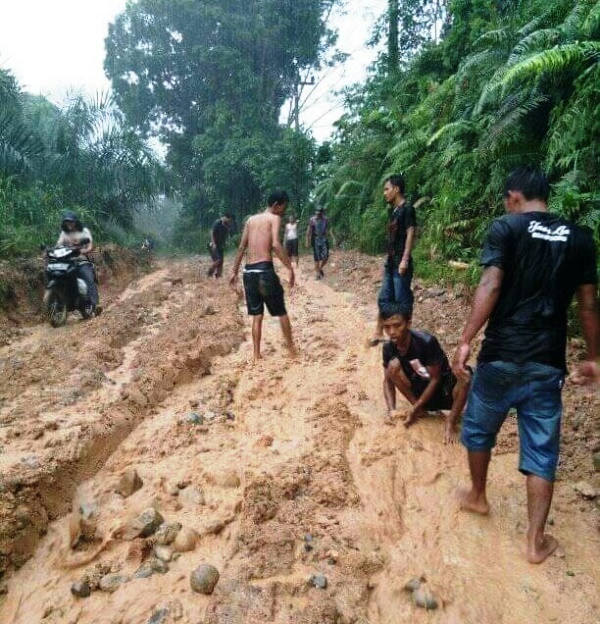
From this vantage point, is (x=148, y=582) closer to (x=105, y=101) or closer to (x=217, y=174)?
(x=105, y=101)

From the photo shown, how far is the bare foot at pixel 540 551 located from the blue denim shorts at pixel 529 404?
360 millimetres

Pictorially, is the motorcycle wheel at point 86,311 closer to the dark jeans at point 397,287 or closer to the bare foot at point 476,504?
the dark jeans at point 397,287

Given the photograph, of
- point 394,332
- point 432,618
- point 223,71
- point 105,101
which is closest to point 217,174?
→ point 223,71

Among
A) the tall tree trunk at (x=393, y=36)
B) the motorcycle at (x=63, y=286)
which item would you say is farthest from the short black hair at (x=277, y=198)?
the tall tree trunk at (x=393, y=36)

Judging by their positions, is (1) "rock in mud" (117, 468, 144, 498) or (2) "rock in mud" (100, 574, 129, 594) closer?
(2) "rock in mud" (100, 574, 129, 594)

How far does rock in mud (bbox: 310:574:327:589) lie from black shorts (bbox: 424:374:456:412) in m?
1.51

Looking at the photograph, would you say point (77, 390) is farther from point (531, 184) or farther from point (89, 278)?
point (531, 184)

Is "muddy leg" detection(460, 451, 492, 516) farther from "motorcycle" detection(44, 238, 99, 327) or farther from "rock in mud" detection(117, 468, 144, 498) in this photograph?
"motorcycle" detection(44, 238, 99, 327)

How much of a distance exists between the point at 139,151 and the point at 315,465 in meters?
13.1

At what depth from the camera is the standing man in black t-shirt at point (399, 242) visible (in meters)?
4.22

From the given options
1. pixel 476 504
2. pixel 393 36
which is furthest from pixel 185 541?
pixel 393 36

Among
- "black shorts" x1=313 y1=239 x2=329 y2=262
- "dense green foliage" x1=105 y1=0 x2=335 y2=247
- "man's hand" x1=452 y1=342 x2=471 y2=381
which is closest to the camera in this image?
"man's hand" x1=452 y1=342 x2=471 y2=381

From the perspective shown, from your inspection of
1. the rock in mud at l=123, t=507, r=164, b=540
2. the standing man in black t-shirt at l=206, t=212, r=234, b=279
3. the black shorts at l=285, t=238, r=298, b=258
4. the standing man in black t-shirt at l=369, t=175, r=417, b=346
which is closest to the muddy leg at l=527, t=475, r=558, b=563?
the rock in mud at l=123, t=507, r=164, b=540

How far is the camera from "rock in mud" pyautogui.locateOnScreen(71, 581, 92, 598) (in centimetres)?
202
